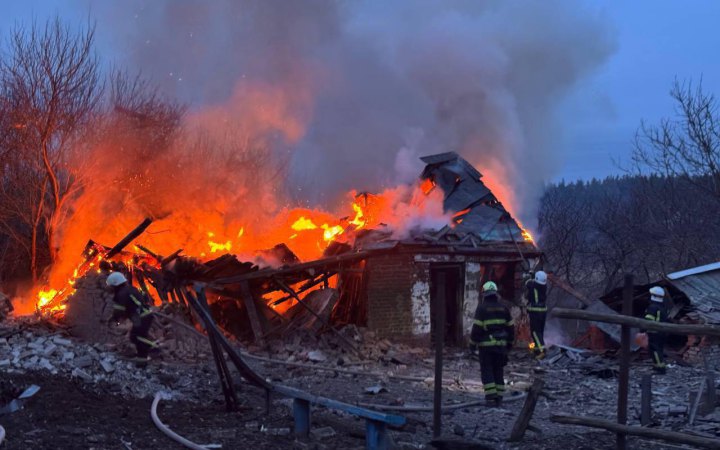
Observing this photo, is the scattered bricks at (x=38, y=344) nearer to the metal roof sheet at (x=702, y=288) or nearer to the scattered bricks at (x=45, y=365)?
the scattered bricks at (x=45, y=365)

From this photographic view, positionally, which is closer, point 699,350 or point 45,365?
point 45,365

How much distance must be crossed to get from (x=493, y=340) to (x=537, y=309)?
4.80 m

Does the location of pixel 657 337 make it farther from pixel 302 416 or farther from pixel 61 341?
pixel 61 341

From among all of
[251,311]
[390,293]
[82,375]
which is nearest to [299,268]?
[251,311]

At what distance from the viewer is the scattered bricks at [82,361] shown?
32.2 ft

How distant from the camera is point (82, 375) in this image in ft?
30.1

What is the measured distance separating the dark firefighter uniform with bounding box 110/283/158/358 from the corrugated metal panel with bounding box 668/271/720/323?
11.6m

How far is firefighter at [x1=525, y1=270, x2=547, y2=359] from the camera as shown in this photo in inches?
547

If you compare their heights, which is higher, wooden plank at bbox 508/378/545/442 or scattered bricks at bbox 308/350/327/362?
scattered bricks at bbox 308/350/327/362

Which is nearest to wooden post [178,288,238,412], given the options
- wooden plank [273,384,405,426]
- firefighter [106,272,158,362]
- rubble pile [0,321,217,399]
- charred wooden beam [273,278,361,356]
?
wooden plank [273,384,405,426]

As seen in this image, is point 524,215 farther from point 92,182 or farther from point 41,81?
point 41,81

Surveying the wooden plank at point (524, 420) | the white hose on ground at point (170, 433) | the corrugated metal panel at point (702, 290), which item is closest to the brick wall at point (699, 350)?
the corrugated metal panel at point (702, 290)

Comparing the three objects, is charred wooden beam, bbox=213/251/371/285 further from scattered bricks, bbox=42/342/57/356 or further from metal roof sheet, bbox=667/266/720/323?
metal roof sheet, bbox=667/266/720/323

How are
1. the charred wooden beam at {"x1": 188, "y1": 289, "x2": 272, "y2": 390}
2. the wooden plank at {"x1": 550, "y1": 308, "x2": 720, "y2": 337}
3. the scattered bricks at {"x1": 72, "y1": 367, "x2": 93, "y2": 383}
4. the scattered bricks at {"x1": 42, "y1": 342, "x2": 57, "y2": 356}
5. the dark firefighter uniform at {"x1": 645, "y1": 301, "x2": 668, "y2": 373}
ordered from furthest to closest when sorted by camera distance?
the dark firefighter uniform at {"x1": 645, "y1": 301, "x2": 668, "y2": 373} < the scattered bricks at {"x1": 42, "y1": 342, "x2": 57, "y2": 356} < the scattered bricks at {"x1": 72, "y1": 367, "x2": 93, "y2": 383} < the charred wooden beam at {"x1": 188, "y1": 289, "x2": 272, "y2": 390} < the wooden plank at {"x1": 550, "y1": 308, "x2": 720, "y2": 337}
